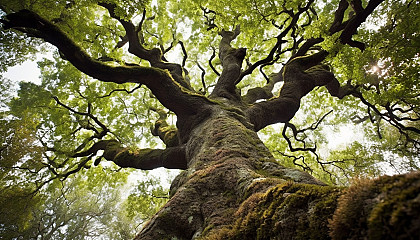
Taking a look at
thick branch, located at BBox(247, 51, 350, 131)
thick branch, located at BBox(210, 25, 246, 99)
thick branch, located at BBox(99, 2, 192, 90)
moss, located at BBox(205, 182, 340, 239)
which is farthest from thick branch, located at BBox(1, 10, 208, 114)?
moss, located at BBox(205, 182, 340, 239)

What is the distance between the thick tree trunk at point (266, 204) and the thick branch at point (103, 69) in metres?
2.04

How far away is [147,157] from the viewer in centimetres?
681

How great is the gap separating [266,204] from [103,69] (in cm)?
492

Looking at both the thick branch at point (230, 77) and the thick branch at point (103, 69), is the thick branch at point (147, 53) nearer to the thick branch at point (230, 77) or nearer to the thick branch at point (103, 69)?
the thick branch at point (230, 77)

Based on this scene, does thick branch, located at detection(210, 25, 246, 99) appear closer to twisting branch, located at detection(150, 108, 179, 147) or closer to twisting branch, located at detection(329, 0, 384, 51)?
twisting branch, located at detection(150, 108, 179, 147)

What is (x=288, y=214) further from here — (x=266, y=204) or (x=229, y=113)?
(x=229, y=113)

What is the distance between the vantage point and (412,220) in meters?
0.75

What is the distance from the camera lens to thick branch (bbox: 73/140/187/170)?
20.5 ft

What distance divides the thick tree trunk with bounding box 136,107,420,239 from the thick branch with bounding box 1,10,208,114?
80.3 inches

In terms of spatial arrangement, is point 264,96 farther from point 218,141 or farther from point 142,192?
point 142,192

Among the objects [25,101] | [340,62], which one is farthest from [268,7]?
[25,101]

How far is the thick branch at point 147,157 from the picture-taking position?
20.5ft

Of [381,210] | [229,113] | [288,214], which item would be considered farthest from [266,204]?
[229,113]

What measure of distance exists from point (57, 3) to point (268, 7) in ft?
23.6
